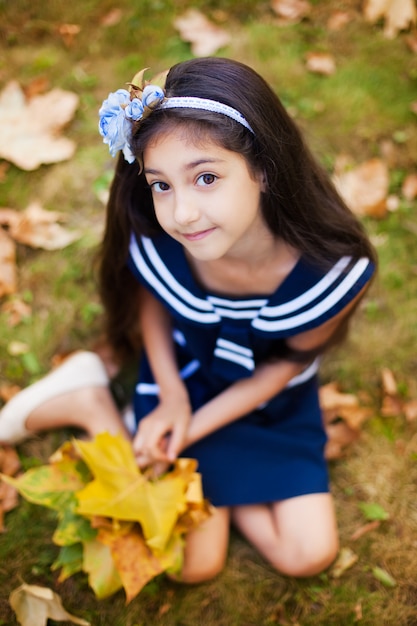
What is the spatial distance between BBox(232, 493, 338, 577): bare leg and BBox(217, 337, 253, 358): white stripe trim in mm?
463

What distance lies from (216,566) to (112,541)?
1.23ft

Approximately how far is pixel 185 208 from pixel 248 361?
574 millimetres

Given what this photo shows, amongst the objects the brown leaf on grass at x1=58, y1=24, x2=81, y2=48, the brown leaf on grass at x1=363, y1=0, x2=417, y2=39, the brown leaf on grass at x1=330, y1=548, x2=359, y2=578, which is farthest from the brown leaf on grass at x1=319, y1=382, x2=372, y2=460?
the brown leaf on grass at x1=58, y1=24, x2=81, y2=48

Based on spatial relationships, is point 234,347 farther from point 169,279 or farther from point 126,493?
point 126,493

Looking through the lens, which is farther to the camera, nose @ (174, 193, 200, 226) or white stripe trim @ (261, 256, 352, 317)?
white stripe trim @ (261, 256, 352, 317)

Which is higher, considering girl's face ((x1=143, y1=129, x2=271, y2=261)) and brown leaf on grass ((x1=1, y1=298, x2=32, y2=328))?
girl's face ((x1=143, y1=129, x2=271, y2=261))

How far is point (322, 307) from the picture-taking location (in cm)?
153

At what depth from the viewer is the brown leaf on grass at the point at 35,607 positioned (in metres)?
1.62

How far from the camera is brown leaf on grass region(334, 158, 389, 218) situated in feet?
7.83

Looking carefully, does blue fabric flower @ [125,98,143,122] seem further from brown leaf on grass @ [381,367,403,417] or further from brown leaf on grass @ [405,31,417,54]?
brown leaf on grass @ [405,31,417,54]

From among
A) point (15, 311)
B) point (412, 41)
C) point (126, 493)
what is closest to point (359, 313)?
point (126, 493)

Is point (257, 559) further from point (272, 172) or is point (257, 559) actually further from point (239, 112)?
point (239, 112)

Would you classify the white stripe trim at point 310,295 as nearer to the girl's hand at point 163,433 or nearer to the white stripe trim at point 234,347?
the white stripe trim at point 234,347

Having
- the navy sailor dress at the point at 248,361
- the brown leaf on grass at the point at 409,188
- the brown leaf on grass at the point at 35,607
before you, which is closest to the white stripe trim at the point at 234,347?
the navy sailor dress at the point at 248,361
